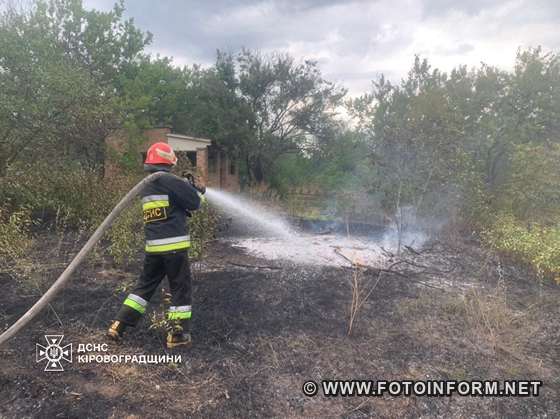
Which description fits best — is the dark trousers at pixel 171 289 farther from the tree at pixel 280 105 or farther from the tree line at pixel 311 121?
the tree at pixel 280 105

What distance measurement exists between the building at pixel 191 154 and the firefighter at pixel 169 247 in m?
3.50

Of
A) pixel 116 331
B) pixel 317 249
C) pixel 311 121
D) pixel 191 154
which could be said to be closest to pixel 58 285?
pixel 116 331

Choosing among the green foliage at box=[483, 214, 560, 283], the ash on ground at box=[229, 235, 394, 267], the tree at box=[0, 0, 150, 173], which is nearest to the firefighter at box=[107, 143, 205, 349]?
the ash on ground at box=[229, 235, 394, 267]

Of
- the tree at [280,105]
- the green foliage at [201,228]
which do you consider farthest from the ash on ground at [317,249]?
the tree at [280,105]

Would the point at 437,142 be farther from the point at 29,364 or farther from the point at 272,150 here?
the point at 272,150

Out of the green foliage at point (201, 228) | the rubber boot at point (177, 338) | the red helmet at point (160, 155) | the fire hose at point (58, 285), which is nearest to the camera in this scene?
the fire hose at point (58, 285)

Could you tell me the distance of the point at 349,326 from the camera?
11.7ft

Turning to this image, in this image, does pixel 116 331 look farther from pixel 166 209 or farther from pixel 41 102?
pixel 41 102

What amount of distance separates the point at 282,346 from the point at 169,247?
1.32m

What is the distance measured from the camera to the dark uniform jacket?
10.3 ft

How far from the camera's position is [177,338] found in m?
3.08

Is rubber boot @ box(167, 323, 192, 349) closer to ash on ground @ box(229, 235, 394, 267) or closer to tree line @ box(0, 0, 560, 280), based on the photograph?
ash on ground @ box(229, 235, 394, 267)

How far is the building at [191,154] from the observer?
472 inches

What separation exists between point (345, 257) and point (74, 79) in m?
7.63
